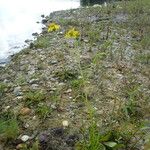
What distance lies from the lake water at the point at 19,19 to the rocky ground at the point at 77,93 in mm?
1409

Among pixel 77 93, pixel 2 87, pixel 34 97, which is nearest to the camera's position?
pixel 34 97

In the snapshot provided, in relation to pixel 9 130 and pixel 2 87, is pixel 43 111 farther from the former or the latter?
pixel 2 87

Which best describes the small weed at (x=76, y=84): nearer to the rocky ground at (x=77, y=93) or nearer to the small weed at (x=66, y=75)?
the rocky ground at (x=77, y=93)

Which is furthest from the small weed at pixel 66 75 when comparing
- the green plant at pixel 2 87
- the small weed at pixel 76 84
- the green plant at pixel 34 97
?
the green plant at pixel 2 87

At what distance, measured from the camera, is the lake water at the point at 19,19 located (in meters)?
13.2

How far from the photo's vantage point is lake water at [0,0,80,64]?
13.2m

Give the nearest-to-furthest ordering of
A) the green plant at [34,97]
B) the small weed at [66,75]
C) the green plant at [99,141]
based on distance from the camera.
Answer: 1. the green plant at [99,141]
2. the green plant at [34,97]
3. the small weed at [66,75]

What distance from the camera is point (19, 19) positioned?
1722cm

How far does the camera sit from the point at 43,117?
6.79 m

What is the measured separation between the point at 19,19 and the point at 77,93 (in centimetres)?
1017

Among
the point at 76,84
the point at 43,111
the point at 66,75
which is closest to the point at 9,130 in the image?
the point at 43,111

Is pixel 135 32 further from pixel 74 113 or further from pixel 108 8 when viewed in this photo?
pixel 74 113

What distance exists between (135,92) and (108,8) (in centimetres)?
985

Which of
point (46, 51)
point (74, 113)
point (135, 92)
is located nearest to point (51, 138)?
point (74, 113)
